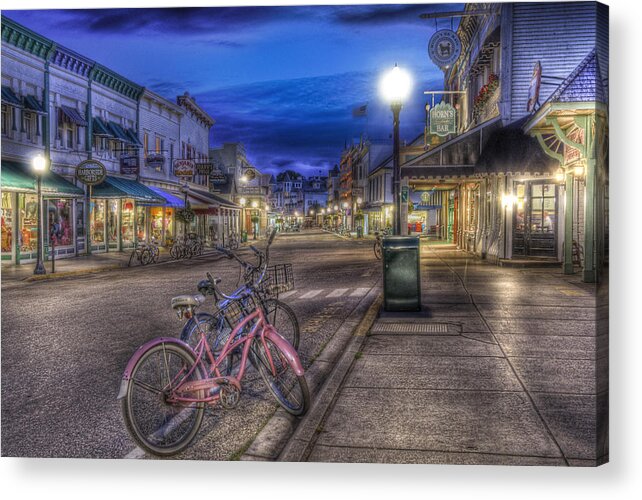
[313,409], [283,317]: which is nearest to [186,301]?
[313,409]

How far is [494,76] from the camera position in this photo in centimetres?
1791

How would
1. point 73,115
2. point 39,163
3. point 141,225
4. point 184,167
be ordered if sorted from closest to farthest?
point 184,167, point 39,163, point 73,115, point 141,225

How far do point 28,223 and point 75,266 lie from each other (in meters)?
2.30

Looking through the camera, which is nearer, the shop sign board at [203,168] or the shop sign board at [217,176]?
the shop sign board at [203,168]

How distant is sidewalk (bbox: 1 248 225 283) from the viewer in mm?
15341

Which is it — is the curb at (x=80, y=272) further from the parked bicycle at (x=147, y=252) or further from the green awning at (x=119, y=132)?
the green awning at (x=119, y=132)

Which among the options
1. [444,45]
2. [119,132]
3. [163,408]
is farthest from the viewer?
[119,132]

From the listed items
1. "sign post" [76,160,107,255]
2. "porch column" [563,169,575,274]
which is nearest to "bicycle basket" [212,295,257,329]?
"porch column" [563,169,575,274]

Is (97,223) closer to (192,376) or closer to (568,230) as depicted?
(568,230)

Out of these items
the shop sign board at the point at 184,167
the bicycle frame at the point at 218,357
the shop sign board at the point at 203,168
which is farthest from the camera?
the shop sign board at the point at 184,167

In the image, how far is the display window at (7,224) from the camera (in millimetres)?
16969

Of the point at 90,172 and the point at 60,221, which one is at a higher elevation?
the point at 90,172

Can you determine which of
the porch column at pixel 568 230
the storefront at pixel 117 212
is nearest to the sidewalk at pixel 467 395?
the porch column at pixel 568 230

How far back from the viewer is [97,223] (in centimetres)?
2108
